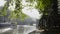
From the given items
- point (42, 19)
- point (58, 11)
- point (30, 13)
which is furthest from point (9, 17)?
point (58, 11)

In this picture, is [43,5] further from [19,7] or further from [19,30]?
[19,30]

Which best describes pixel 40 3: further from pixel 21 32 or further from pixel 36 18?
pixel 21 32

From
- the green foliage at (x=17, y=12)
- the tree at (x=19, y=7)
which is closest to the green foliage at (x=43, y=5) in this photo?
the tree at (x=19, y=7)

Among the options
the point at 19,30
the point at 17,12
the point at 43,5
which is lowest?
the point at 19,30

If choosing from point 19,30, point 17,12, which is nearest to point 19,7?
point 17,12

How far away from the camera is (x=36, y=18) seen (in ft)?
6.66

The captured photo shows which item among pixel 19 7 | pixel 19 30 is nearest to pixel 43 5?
pixel 19 7

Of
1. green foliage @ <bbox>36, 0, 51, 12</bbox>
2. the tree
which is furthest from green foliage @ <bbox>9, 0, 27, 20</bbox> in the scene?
green foliage @ <bbox>36, 0, 51, 12</bbox>

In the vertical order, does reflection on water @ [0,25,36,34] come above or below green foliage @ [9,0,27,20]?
below

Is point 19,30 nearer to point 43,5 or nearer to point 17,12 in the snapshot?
point 17,12

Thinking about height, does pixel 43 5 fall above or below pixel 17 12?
above

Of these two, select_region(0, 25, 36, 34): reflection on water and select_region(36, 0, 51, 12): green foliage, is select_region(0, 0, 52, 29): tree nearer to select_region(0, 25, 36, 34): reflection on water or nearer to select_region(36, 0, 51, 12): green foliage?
select_region(36, 0, 51, 12): green foliage

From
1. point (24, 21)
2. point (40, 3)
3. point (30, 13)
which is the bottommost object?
point (24, 21)

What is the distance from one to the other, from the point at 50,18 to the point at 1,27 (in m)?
0.84
